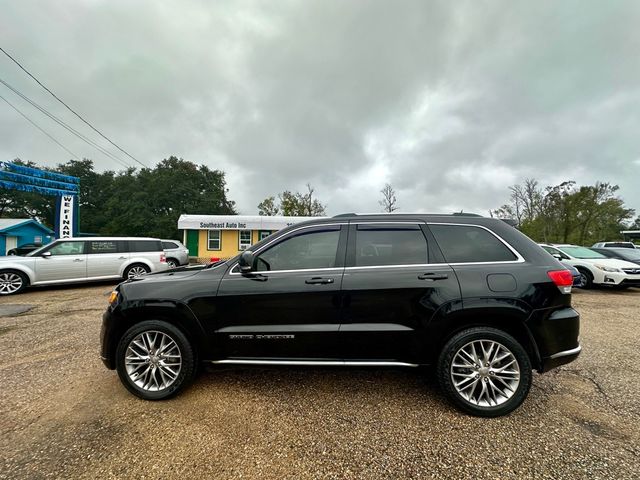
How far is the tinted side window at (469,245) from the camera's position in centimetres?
262

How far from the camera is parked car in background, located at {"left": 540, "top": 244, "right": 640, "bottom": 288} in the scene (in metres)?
8.41

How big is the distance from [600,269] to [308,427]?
36.5 ft

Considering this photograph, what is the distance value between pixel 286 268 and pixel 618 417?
126 inches

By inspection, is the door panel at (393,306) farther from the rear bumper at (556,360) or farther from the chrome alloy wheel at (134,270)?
the chrome alloy wheel at (134,270)

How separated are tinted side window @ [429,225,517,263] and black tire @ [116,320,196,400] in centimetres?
267

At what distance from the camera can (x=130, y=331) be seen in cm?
270

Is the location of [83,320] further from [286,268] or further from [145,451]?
[286,268]

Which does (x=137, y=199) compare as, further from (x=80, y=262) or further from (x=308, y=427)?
(x=308, y=427)

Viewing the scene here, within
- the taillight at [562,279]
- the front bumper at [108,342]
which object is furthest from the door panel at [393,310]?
the front bumper at [108,342]

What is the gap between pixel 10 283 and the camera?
25.0 ft

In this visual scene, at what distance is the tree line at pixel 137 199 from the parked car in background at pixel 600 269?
36288mm

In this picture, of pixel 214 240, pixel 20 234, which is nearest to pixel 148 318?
pixel 214 240

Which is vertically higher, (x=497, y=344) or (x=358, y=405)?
(x=497, y=344)

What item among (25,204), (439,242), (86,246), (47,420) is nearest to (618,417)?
(439,242)
